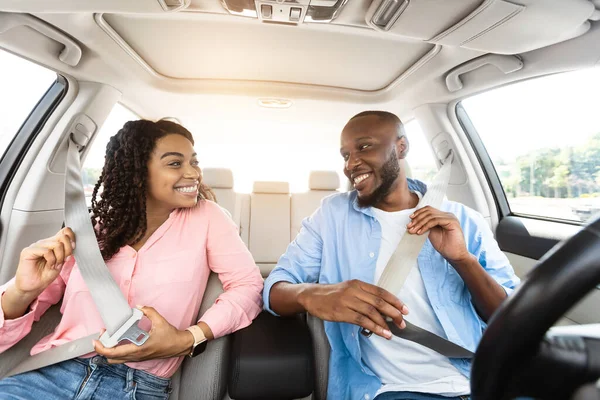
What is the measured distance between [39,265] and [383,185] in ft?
4.08

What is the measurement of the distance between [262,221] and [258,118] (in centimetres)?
95

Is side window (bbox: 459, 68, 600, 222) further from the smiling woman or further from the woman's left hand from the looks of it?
the woman's left hand

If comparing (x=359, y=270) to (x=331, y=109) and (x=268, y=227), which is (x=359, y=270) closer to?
(x=331, y=109)

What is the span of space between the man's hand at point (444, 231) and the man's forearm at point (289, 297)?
1.33 ft

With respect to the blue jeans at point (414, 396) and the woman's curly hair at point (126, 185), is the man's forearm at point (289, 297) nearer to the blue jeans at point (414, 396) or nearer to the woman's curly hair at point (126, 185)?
the blue jeans at point (414, 396)

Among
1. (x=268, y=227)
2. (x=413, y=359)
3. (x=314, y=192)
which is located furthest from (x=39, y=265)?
(x=314, y=192)

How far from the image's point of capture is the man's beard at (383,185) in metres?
1.48

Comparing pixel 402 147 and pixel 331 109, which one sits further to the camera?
pixel 331 109

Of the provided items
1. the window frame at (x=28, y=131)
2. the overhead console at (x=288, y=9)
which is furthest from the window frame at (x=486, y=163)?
the window frame at (x=28, y=131)

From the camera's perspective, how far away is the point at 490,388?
43cm

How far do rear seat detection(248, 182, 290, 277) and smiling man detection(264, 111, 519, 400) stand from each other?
173 cm

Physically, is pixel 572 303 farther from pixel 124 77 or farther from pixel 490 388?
pixel 124 77

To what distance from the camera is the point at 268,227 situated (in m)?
3.27

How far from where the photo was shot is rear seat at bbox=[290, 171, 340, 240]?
10.8ft
